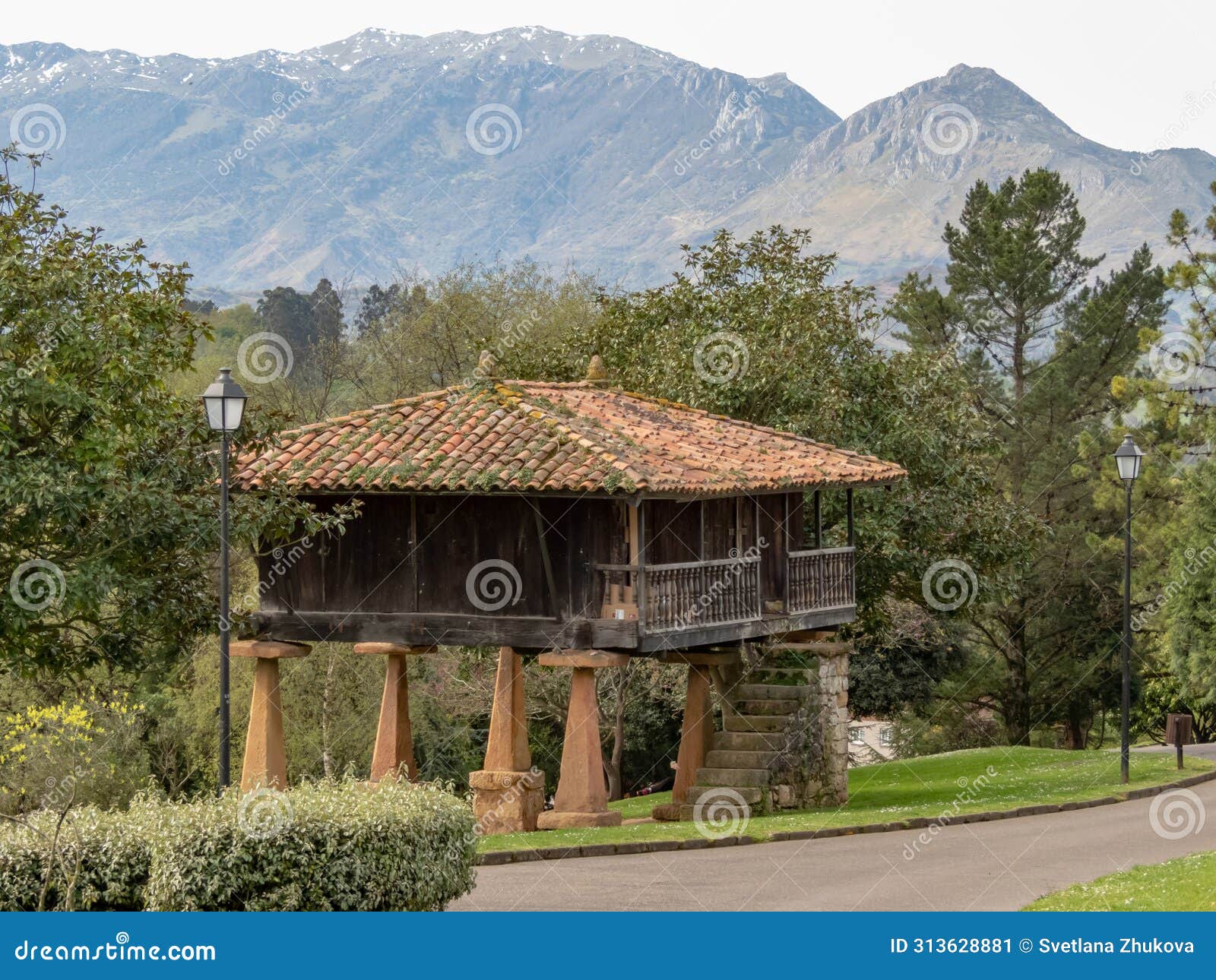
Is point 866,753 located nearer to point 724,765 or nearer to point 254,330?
point 724,765

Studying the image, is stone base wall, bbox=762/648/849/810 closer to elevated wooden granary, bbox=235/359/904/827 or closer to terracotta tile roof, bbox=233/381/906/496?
elevated wooden granary, bbox=235/359/904/827

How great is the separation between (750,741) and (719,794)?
1159 millimetres

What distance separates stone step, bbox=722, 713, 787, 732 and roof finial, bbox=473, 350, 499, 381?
238 inches

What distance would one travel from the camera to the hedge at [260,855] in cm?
1100

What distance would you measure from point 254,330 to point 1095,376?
4973 cm

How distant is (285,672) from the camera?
35969mm

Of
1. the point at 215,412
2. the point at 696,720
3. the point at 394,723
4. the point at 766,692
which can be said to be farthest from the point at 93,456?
the point at 766,692

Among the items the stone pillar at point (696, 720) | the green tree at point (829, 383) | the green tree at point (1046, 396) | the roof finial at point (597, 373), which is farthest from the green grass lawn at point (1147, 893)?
the green tree at point (1046, 396)

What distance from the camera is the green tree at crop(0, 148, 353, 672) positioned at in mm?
15812

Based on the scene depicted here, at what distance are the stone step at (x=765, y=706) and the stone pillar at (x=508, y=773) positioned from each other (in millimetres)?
3237

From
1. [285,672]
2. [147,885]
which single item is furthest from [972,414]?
[147,885]

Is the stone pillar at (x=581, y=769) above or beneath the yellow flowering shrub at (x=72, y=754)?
above

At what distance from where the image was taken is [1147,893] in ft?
42.3

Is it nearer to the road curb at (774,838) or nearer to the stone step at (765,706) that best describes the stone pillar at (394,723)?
the stone step at (765,706)
